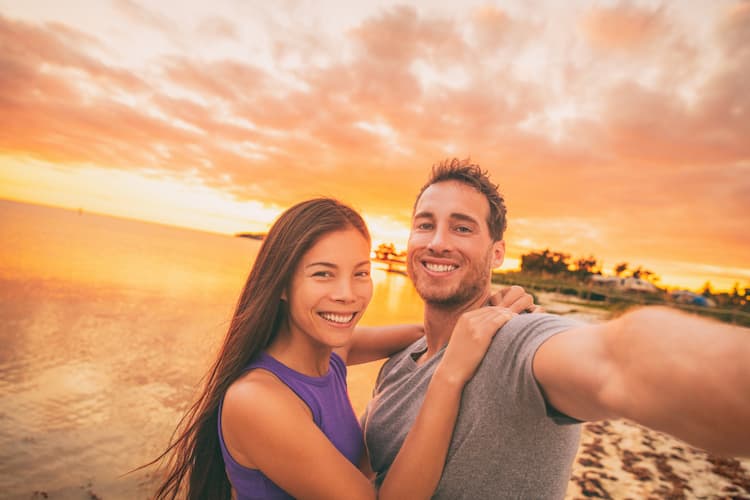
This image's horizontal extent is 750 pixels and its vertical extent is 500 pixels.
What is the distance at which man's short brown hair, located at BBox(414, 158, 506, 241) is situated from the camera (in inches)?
120

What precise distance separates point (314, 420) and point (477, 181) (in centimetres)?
224

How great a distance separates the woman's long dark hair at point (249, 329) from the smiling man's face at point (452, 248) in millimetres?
820

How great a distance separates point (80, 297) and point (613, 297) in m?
41.4

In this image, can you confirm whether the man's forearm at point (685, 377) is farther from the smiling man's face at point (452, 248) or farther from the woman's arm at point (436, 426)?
the smiling man's face at point (452, 248)

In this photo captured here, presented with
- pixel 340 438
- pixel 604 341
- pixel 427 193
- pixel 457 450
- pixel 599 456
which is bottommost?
pixel 599 456

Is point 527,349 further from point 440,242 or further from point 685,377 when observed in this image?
point 440,242

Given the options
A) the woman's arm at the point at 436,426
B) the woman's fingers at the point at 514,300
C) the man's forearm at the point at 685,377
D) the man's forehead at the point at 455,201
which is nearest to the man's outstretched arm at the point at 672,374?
the man's forearm at the point at 685,377

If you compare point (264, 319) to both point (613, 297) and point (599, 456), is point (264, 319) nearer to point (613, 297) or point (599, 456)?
point (599, 456)

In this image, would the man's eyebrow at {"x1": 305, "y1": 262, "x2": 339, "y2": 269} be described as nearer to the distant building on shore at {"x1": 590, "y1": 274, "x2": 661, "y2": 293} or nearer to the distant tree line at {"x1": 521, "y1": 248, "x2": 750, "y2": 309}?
the distant building on shore at {"x1": 590, "y1": 274, "x2": 661, "y2": 293}

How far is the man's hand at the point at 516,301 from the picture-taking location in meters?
2.27

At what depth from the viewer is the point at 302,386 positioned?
7.11 feet

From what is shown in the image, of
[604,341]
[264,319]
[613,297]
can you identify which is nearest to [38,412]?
[264,319]

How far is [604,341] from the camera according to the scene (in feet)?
3.52

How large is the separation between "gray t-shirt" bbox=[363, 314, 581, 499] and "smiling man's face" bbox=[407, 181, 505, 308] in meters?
1.13
